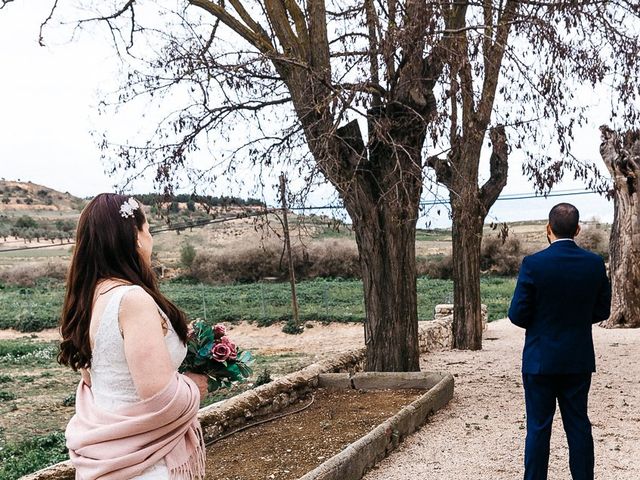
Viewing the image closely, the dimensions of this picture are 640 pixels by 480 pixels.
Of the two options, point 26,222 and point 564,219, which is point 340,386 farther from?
point 26,222

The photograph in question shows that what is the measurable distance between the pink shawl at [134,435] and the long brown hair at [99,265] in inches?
8.7

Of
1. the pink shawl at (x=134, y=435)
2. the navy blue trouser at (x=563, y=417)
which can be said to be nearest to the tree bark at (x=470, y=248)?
the navy blue trouser at (x=563, y=417)

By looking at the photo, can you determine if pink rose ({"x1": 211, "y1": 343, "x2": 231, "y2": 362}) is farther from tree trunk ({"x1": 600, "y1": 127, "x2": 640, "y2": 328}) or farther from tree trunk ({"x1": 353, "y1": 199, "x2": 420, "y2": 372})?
tree trunk ({"x1": 600, "y1": 127, "x2": 640, "y2": 328})

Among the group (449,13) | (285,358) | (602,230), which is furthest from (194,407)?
(602,230)

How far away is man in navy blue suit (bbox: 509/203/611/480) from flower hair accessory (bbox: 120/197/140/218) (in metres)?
2.75

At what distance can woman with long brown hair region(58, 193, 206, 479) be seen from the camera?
255cm

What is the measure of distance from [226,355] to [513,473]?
353 centimetres

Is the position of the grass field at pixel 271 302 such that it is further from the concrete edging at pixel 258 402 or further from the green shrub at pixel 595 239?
the concrete edging at pixel 258 402

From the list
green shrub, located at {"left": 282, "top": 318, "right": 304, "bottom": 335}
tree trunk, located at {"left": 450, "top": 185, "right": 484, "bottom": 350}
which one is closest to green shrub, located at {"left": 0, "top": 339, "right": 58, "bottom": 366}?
green shrub, located at {"left": 282, "top": 318, "right": 304, "bottom": 335}

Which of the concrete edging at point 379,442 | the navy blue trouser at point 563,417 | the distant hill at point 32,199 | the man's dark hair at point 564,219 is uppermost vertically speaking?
the distant hill at point 32,199

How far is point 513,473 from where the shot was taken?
5.96 m

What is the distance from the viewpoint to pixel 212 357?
3.28 meters

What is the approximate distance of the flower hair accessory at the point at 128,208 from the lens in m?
2.71

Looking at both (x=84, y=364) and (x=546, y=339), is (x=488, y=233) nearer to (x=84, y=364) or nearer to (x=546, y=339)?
(x=546, y=339)
